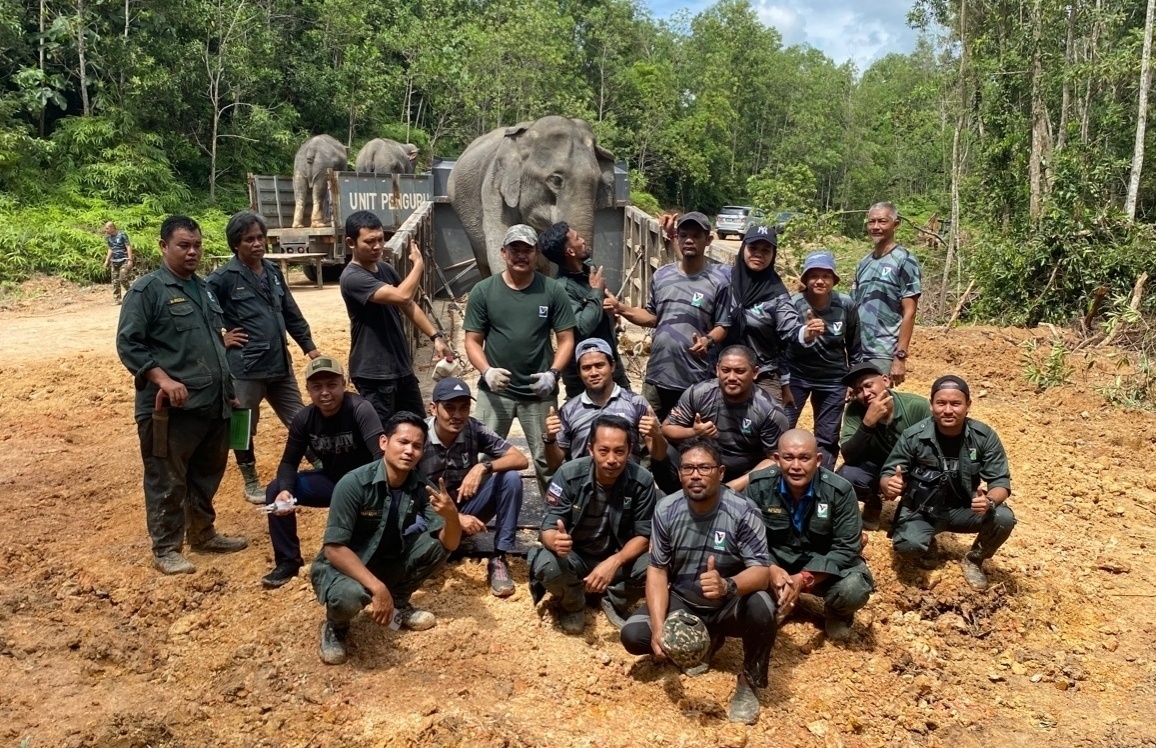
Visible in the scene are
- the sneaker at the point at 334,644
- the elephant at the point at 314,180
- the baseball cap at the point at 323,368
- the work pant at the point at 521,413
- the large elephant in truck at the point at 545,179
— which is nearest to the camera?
the sneaker at the point at 334,644

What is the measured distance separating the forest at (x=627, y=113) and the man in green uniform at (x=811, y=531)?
24.3 ft

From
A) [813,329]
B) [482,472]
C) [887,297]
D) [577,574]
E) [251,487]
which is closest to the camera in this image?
[577,574]

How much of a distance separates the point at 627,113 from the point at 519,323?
34.5m

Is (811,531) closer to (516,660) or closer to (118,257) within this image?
(516,660)

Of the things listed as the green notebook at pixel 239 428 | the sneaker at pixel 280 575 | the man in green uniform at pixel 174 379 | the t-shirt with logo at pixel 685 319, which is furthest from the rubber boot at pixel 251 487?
the t-shirt with logo at pixel 685 319

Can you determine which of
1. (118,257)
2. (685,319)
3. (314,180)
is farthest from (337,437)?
(314,180)

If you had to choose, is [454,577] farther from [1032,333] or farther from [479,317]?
[1032,333]

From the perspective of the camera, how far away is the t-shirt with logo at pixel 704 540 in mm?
3510

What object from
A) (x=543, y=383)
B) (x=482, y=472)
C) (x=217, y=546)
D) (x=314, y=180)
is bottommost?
(x=217, y=546)

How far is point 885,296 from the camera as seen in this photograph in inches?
202

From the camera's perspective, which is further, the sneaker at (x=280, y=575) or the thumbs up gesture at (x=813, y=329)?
the thumbs up gesture at (x=813, y=329)

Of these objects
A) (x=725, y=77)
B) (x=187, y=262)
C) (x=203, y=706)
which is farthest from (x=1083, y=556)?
(x=725, y=77)

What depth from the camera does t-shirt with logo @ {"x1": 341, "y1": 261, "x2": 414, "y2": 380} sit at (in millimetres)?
4727

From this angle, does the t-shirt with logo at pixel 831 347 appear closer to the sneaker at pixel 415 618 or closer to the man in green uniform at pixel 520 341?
the man in green uniform at pixel 520 341
